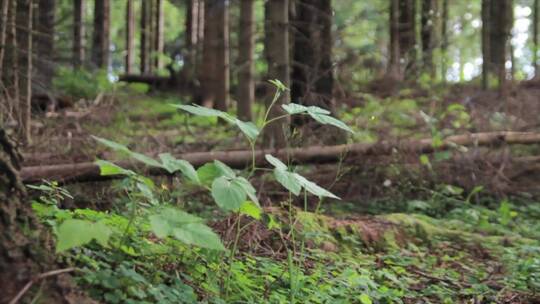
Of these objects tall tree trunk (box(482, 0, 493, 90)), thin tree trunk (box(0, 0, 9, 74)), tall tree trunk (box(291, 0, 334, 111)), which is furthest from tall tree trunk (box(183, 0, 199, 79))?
thin tree trunk (box(0, 0, 9, 74))

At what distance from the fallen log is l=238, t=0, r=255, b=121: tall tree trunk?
346cm

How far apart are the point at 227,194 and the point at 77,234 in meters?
0.61

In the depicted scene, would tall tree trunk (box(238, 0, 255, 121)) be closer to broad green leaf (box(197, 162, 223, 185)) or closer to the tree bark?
the tree bark

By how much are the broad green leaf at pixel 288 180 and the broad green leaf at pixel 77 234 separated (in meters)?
0.79

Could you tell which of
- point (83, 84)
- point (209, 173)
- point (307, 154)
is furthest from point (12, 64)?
point (83, 84)

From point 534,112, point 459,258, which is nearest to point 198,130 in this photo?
point 534,112

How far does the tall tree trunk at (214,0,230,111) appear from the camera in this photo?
1272 cm

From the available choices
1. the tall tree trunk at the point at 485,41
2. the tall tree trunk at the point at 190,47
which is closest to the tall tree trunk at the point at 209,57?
the tall tree trunk at the point at 190,47

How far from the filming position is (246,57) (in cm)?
1026

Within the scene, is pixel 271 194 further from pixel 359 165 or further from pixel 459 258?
pixel 459 258

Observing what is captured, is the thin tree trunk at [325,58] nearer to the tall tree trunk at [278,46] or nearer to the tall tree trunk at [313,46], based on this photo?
the tall tree trunk at [313,46]

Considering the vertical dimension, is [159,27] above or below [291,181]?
above

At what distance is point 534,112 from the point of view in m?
9.32

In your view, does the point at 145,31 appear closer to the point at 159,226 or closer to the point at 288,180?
the point at 288,180
